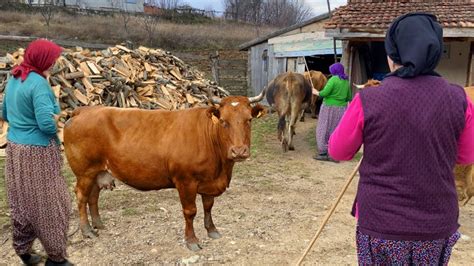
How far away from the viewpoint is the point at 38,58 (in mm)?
3729

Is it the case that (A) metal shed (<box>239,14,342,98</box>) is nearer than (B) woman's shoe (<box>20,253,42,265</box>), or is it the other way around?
(B) woman's shoe (<box>20,253,42,265</box>)

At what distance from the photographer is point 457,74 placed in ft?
32.9

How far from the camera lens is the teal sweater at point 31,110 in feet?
12.0

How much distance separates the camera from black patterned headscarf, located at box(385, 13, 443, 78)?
2016 millimetres

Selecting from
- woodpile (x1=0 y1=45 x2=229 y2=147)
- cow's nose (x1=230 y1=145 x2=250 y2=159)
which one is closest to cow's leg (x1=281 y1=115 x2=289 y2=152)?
woodpile (x1=0 y1=45 x2=229 y2=147)

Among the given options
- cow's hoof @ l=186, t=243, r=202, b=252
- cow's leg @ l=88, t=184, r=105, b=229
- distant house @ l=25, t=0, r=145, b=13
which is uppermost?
distant house @ l=25, t=0, r=145, b=13

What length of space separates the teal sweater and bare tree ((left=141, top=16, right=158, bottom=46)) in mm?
27495

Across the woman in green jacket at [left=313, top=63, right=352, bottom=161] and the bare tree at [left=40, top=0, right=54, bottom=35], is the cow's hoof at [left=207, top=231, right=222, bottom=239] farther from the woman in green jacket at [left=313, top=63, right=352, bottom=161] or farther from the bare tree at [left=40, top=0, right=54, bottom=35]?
the bare tree at [left=40, top=0, right=54, bottom=35]

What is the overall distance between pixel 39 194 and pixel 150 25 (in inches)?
1250

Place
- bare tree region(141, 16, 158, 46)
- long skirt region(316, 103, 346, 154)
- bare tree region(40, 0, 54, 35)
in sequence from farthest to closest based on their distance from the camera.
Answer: bare tree region(141, 16, 158, 46) → bare tree region(40, 0, 54, 35) → long skirt region(316, 103, 346, 154)

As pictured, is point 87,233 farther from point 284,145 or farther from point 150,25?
point 150,25

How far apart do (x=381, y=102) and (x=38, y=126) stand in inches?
112

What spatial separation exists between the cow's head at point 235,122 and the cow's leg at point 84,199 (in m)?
1.58

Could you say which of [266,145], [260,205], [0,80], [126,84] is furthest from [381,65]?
[0,80]
